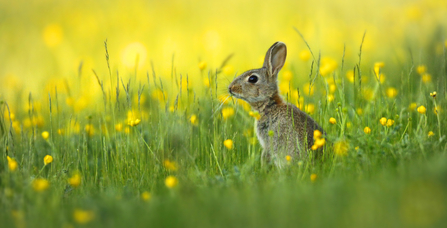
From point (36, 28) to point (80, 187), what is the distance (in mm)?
9895

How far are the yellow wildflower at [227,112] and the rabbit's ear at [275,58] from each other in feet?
2.32

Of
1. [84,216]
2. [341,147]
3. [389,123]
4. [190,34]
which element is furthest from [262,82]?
[190,34]

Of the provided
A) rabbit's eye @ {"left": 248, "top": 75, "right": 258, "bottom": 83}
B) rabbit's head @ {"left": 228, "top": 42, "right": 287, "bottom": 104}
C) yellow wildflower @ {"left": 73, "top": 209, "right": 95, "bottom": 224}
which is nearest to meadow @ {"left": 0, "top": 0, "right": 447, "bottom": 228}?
yellow wildflower @ {"left": 73, "top": 209, "right": 95, "bottom": 224}

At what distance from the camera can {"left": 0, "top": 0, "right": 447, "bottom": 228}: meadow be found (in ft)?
10.7

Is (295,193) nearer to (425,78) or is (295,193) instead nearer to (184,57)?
(425,78)

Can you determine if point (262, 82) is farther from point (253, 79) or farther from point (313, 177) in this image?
point (313, 177)

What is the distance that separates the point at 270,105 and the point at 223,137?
926mm

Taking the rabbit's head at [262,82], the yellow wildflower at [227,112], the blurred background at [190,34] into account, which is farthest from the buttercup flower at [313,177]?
the blurred background at [190,34]

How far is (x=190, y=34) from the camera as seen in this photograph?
1268 cm

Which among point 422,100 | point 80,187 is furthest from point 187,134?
point 422,100

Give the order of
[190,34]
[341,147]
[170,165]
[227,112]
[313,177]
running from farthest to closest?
[190,34], [227,112], [170,165], [341,147], [313,177]

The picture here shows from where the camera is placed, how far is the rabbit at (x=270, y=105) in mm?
5527

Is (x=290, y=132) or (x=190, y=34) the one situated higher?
(x=190, y=34)

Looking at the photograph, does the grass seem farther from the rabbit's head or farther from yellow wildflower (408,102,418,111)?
the rabbit's head
